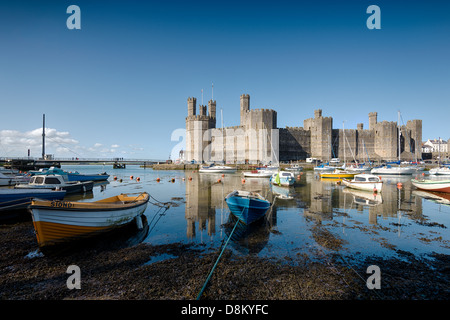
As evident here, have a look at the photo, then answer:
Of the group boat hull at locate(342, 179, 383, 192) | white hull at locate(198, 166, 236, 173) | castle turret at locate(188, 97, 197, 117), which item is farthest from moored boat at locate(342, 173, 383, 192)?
castle turret at locate(188, 97, 197, 117)

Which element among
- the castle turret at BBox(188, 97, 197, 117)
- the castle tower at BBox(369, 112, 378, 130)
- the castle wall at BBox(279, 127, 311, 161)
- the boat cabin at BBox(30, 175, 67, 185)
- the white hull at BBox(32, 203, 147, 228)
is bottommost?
the white hull at BBox(32, 203, 147, 228)

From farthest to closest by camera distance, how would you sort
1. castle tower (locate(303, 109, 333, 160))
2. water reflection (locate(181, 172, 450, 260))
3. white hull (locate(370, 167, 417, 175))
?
1. castle tower (locate(303, 109, 333, 160))
2. white hull (locate(370, 167, 417, 175))
3. water reflection (locate(181, 172, 450, 260))

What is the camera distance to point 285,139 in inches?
2515

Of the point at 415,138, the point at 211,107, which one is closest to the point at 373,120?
the point at 415,138

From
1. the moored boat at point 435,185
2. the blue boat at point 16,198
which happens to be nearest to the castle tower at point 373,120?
the moored boat at point 435,185

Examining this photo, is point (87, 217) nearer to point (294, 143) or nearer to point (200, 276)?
point (200, 276)

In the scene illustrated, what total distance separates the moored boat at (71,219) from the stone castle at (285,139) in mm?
50598

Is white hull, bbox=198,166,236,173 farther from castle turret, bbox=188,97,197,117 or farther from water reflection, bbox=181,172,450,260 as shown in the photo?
water reflection, bbox=181,172,450,260

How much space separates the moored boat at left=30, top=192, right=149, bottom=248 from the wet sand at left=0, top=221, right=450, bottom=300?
0.55 meters

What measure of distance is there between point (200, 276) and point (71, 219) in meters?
4.43

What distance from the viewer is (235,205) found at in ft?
30.9

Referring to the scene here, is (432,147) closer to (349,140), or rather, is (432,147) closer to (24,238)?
(349,140)

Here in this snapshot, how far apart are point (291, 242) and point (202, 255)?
2.97 meters

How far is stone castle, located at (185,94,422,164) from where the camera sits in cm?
5719
